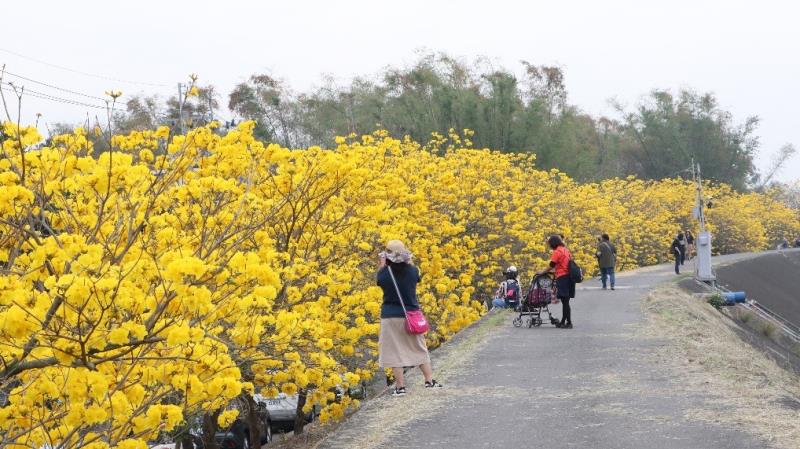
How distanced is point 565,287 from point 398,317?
5.29 meters

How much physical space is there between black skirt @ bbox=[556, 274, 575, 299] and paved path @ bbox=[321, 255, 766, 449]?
947 mm

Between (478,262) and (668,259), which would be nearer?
(478,262)

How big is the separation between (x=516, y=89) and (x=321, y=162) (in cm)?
3355

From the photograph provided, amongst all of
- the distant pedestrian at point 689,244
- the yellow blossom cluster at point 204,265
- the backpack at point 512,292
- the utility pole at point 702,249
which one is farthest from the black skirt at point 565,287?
the distant pedestrian at point 689,244

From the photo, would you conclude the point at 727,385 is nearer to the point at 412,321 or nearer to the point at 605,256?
the point at 412,321

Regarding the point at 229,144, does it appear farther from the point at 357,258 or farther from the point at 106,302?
the point at 106,302

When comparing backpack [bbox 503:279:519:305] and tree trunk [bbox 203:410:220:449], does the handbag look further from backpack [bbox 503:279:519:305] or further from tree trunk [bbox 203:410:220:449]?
backpack [bbox 503:279:519:305]

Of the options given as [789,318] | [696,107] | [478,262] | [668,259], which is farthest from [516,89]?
[696,107]

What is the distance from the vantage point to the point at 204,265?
4.66 metres

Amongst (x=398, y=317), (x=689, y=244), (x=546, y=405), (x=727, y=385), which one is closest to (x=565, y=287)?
(x=727, y=385)

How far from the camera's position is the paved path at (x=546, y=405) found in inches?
291

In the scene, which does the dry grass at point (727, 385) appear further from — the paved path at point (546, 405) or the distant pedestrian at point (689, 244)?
the distant pedestrian at point (689, 244)

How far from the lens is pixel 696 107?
6781 centimetres

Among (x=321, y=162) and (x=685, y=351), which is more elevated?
(x=321, y=162)
